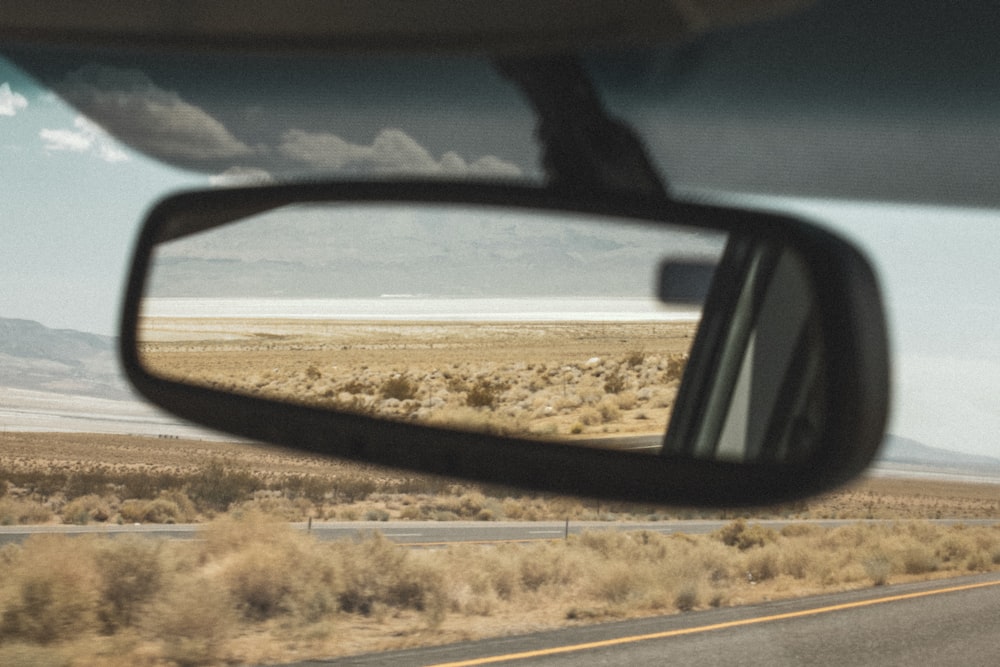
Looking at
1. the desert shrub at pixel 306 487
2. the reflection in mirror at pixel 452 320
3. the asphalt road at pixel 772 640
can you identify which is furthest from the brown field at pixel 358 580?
the desert shrub at pixel 306 487

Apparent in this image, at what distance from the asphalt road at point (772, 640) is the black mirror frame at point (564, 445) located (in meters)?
11.9

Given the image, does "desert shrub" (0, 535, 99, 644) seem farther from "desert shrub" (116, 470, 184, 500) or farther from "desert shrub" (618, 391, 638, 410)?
"desert shrub" (116, 470, 184, 500)

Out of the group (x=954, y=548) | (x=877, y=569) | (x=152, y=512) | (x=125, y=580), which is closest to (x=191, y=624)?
(x=125, y=580)

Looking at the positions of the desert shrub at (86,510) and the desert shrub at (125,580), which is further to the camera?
the desert shrub at (86,510)

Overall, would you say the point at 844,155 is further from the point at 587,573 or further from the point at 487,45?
the point at 587,573

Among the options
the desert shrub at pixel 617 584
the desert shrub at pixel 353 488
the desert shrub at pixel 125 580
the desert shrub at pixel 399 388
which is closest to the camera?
the desert shrub at pixel 399 388

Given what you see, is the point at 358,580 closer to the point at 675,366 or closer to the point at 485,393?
the point at 485,393

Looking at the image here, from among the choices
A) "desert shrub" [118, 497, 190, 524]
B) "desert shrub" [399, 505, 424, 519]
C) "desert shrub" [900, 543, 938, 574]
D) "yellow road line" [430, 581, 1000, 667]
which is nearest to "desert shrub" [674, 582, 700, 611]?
"yellow road line" [430, 581, 1000, 667]

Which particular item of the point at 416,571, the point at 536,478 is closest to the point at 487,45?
the point at 536,478

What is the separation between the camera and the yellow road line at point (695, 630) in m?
14.6

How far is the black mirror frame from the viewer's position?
1.56 meters

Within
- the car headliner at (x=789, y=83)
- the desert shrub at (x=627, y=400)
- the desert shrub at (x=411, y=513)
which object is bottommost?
the desert shrub at (x=411, y=513)

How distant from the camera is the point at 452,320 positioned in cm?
239

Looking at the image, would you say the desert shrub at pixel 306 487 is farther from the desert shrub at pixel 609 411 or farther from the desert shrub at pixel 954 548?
the desert shrub at pixel 609 411
